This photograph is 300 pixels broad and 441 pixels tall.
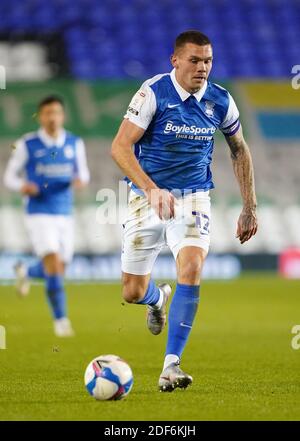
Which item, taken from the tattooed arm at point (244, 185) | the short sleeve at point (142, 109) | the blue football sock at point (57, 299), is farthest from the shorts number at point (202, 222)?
the blue football sock at point (57, 299)

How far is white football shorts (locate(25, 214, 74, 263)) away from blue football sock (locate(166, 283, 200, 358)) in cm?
479

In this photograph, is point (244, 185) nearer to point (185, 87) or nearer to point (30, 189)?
point (185, 87)

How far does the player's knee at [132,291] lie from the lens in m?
7.60

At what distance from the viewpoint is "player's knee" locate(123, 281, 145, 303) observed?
760 centimetres

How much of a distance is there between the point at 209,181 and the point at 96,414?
2204 millimetres

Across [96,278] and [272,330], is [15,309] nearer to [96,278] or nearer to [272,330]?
[272,330]

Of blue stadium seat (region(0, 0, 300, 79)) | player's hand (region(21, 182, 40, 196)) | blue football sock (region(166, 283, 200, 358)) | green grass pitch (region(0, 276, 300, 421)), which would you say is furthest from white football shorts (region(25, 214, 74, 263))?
blue stadium seat (region(0, 0, 300, 79))

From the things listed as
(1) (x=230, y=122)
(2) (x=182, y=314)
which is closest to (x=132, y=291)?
(2) (x=182, y=314)

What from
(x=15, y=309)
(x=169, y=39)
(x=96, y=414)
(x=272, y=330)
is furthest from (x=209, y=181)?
(x=169, y=39)

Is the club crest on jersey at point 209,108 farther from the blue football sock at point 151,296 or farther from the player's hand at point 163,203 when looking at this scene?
the blue football sock at point 151,296

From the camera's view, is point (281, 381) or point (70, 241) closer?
point (281, 381)

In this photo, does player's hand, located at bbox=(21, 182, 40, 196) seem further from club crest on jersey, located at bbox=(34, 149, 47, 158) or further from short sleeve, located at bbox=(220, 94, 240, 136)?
short sleeve, located at bbox=(220, 94, 240, 136)

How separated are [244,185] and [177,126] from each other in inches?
24.6

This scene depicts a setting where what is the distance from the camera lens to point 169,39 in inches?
926
